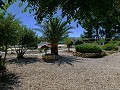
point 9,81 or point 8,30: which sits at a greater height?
point 8,30

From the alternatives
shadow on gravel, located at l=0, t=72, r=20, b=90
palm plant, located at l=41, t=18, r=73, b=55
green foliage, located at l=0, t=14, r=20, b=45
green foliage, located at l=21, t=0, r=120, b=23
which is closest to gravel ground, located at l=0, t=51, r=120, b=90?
shadow on gravel, located at l=0, t=72, r=20, b=90

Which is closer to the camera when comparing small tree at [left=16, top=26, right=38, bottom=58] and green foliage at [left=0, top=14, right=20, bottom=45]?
green foliage at [left=0, top=14, right=20, bottom=45]

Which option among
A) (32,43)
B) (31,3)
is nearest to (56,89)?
(31,3)

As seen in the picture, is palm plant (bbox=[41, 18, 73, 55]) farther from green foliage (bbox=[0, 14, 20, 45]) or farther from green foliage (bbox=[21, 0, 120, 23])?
green foliage (bbox=[21, 0, 120, 23])

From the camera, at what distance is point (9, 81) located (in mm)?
10172

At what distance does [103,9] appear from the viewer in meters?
3.27

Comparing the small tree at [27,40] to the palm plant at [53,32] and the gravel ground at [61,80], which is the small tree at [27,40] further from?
the gravel ground at [61,80]

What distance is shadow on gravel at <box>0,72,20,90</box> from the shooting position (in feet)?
29.9

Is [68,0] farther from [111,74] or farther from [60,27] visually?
[60,27]

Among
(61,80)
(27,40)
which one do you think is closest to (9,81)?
(61,80)

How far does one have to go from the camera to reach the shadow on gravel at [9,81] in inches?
359

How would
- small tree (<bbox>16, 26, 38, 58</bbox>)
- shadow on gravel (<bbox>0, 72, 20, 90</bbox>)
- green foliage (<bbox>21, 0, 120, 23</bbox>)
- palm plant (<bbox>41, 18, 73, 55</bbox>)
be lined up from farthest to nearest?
1. palm plant (<bbox>41, 18, 73, 55</bbox>)
2. small tree (<bbox>16, 26, 38, 58</bbox>)
3. shadow on gravel (<bbox>0, 72, 20, 90</bbox>)
4. green foliage (<bbox>21, 0, 120, 23</bbox>)

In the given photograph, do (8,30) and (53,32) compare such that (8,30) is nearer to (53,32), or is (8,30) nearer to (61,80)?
(61,80)

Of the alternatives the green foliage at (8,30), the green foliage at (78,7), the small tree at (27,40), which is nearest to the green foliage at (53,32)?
the small tree at (27,40)
